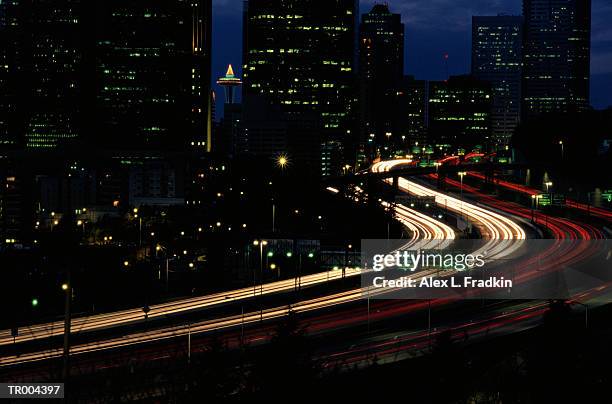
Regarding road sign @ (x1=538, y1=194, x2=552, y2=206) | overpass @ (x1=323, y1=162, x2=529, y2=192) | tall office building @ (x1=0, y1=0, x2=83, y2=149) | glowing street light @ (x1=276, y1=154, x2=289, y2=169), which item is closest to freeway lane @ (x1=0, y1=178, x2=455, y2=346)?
road sign @ (x1=538, y1=194, x2=552, y2=206)

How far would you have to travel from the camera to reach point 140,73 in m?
167

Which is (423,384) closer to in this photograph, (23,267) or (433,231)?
(433,231)

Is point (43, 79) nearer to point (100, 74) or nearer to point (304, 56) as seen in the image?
point (100, 74)

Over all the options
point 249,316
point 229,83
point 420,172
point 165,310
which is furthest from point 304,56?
point 249,316

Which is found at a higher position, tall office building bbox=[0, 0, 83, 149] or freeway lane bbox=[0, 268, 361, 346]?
tall office building bbox=[0, 0, 83, 149]

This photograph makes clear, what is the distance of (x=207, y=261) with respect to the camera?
5216cm

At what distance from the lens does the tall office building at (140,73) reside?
547ft

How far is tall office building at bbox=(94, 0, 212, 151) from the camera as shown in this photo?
16688 centimetres

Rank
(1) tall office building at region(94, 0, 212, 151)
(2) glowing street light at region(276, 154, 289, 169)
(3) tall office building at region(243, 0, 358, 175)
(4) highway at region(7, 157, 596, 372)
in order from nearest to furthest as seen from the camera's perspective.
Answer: (4) highway at region(7, 157, 596, 372) → (2) glowing street light at region(276, 154, 289, 169) → (1) tall office building at region(94, 0, 212, 151) → (3) tall office building at region(243, 0, 358, 175)

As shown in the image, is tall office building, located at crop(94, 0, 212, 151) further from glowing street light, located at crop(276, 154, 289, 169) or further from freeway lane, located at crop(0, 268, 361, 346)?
freeway lane, located at crop(0, 268, 361, 346)

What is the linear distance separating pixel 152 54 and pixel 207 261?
11996cm

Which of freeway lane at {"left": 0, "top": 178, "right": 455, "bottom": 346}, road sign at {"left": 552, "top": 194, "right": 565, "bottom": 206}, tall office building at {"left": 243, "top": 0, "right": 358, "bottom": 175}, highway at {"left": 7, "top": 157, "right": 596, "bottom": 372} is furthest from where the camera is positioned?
tall office building at {"left": 243, "top": 0, "right": 358, "bottom": 175}

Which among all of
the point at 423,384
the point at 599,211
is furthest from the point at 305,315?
the point at 599,211

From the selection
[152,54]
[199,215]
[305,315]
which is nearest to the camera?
[305,315]
